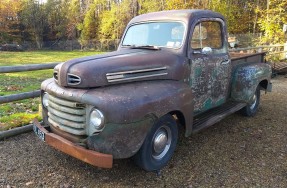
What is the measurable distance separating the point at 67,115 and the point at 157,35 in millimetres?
1988

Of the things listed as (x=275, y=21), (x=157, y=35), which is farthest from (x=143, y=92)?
(x=275, y=21)

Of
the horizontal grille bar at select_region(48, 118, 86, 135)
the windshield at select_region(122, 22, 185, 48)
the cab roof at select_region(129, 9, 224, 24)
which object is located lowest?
the horizontal grille bar at select_region(48, 118, 86, 135)

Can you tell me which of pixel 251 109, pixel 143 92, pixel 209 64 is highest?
pixel 209 64

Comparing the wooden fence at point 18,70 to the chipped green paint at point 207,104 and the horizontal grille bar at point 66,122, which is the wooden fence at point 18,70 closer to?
the horizontal grille bar at point 66,122

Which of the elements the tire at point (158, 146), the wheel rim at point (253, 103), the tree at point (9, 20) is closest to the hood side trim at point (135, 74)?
the tire at point (158, 146)

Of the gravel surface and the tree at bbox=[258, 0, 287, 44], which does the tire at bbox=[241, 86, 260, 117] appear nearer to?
the gravel surface

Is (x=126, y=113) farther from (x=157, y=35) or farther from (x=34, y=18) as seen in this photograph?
(x=34, y=18)

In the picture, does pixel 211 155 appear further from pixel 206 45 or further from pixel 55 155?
pixel 55 155

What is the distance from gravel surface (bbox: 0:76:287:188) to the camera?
11.4 ft

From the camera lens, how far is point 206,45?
4.70 metres

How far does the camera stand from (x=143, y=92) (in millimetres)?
3328

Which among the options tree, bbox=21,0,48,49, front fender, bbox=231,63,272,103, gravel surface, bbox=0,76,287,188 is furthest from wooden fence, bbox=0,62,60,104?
tree, bbox=21,0,48,49

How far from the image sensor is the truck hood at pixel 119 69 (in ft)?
10.8

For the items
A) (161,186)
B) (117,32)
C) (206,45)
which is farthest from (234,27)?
(161,186)
